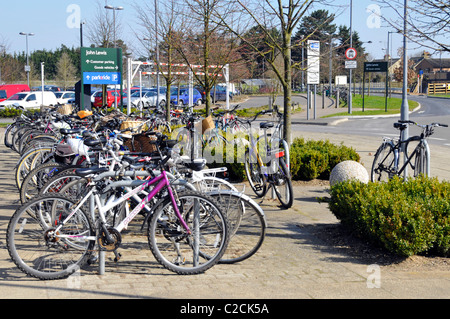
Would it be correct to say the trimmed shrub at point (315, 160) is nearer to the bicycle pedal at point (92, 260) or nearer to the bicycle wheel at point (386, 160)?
the bicycle wheel at point (386, 160)

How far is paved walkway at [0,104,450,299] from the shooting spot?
14.8ft

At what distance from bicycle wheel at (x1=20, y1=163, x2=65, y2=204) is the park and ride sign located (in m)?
12.6

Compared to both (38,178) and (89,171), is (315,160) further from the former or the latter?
(89,171)

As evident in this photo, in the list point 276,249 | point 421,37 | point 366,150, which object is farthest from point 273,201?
point 366,150

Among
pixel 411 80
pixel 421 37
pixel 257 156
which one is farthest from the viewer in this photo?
pixel 411 80

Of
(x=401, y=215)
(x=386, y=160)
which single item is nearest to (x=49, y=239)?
(x=401, y=215)

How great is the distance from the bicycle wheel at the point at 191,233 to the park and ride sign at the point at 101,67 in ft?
48.0

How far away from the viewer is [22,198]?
6.82 m

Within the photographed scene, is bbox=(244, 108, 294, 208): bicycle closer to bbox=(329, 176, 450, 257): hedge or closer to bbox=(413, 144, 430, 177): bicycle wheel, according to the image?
bbox=(329, 176, 450, 257): hedge

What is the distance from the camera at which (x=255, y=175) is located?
27.8 ft
